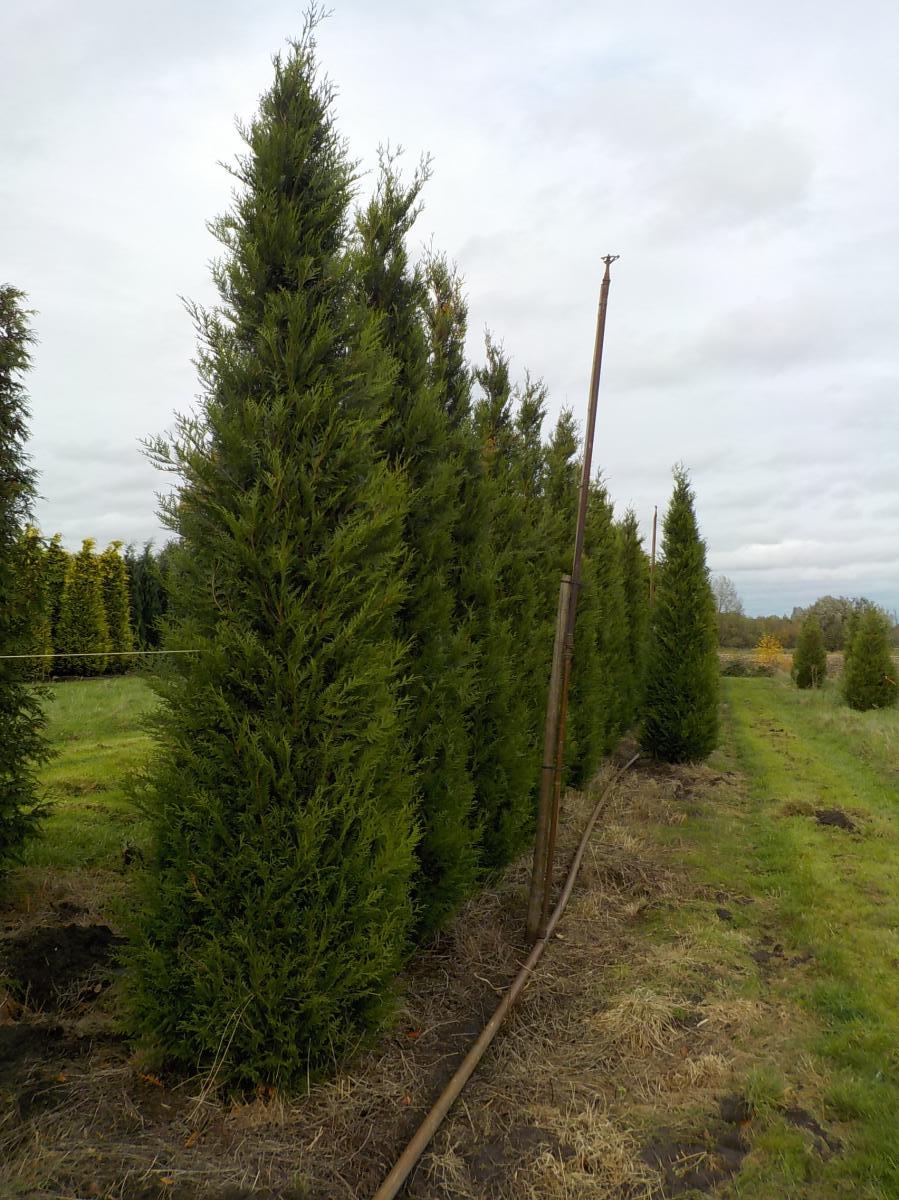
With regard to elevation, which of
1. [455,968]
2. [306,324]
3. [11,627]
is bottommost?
[455,968]

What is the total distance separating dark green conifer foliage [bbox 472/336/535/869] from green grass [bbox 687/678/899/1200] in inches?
90.9

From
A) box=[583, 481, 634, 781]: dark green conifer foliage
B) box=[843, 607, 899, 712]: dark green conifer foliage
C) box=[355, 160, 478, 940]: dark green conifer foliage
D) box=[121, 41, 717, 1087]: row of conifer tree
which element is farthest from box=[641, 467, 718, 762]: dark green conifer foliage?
box=[843, 607, 899, 712]: dark green conifer foliage

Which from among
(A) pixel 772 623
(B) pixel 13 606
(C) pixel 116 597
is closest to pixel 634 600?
(C) pixel 116 597

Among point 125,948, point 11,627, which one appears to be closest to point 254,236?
point 11,627

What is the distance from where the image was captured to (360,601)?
3.83 m

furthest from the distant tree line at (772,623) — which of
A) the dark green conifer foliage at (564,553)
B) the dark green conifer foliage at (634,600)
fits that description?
the dark green conifer foliage at (564,553)

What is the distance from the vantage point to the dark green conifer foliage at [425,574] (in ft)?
17.5

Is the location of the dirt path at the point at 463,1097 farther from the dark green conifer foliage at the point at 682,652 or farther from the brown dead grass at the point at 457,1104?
the dark green conifer foliage at the point at 682,652

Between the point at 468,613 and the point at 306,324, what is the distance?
3.15 m

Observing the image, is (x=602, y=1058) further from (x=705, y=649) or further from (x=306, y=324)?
(x=705, y=649)

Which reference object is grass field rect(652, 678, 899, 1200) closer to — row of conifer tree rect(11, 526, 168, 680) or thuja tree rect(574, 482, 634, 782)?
thuja tree rect(574, 482, 634, 782)

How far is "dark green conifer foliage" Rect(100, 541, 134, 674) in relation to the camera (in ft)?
75.7

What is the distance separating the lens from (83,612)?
70.0 ft

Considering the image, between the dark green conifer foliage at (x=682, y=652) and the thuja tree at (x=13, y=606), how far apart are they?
444 inches
